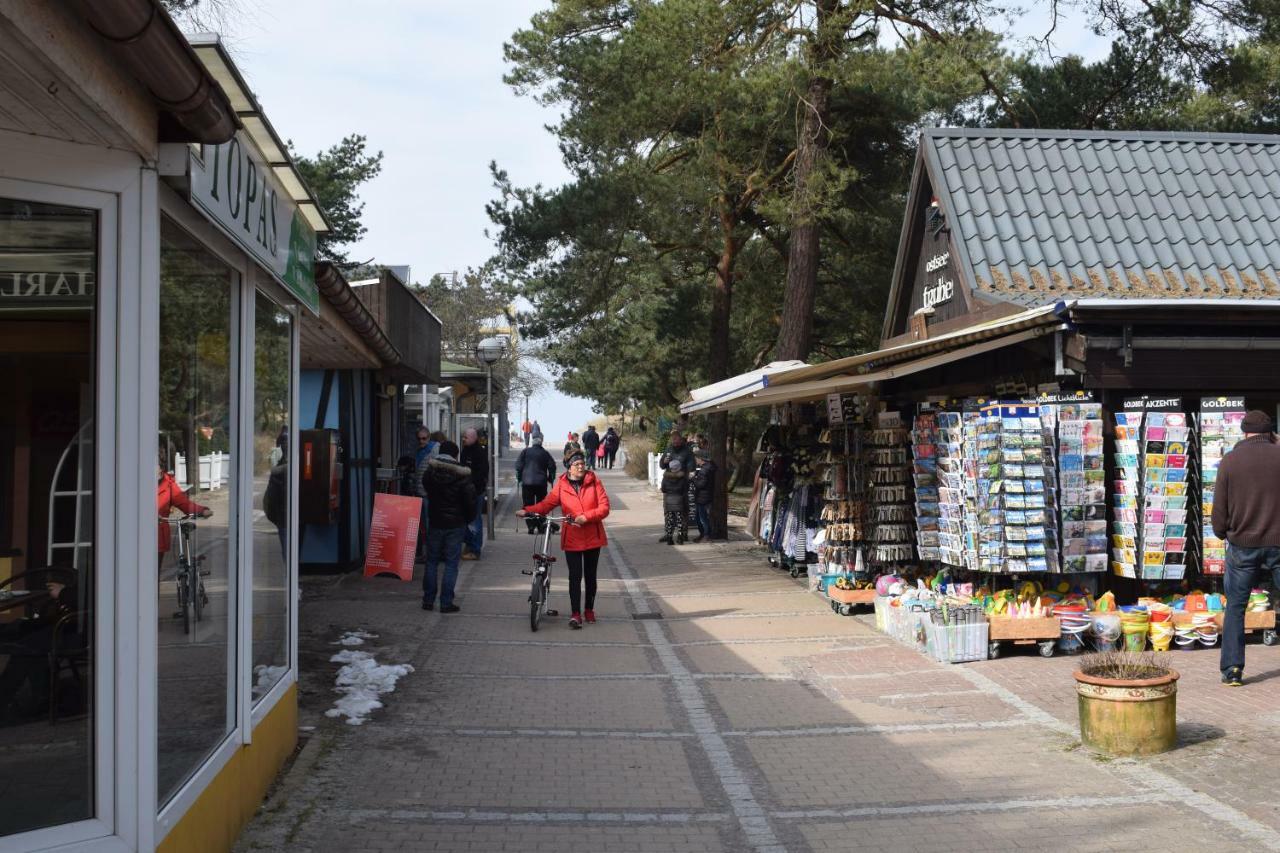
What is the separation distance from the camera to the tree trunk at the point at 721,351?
21.2 meters

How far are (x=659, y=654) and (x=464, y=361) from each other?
4353 cm

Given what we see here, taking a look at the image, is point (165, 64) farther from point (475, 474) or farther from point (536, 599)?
point (475, 474)

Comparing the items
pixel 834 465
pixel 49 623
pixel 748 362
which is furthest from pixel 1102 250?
pixel 748 362

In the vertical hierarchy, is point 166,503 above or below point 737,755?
above

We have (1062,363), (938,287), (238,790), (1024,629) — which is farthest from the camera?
(938,287)

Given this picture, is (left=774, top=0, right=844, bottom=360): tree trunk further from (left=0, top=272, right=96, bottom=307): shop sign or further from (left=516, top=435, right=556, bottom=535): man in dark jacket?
(left=0, top=272, right=96, bottom=307): shop sign

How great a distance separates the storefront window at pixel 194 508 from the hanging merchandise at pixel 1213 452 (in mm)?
7981

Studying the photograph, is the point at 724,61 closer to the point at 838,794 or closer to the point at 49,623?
the point at 838,794

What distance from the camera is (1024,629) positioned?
32.0 ft

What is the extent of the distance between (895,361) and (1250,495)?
214 inches

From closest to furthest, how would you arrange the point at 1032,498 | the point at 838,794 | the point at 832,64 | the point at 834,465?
the point at 838,794
the point at 1032,498
the point at 834,465
the point at 832,64

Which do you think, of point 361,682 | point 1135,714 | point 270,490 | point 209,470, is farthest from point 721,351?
point 209,470

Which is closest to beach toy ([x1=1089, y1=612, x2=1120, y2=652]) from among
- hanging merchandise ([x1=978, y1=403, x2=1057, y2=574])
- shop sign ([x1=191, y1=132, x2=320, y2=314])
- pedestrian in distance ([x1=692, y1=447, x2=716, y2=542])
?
hanging merchandise ([x1=978, y1=403, x2=1057, y2=574])

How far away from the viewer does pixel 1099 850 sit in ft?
17.3
